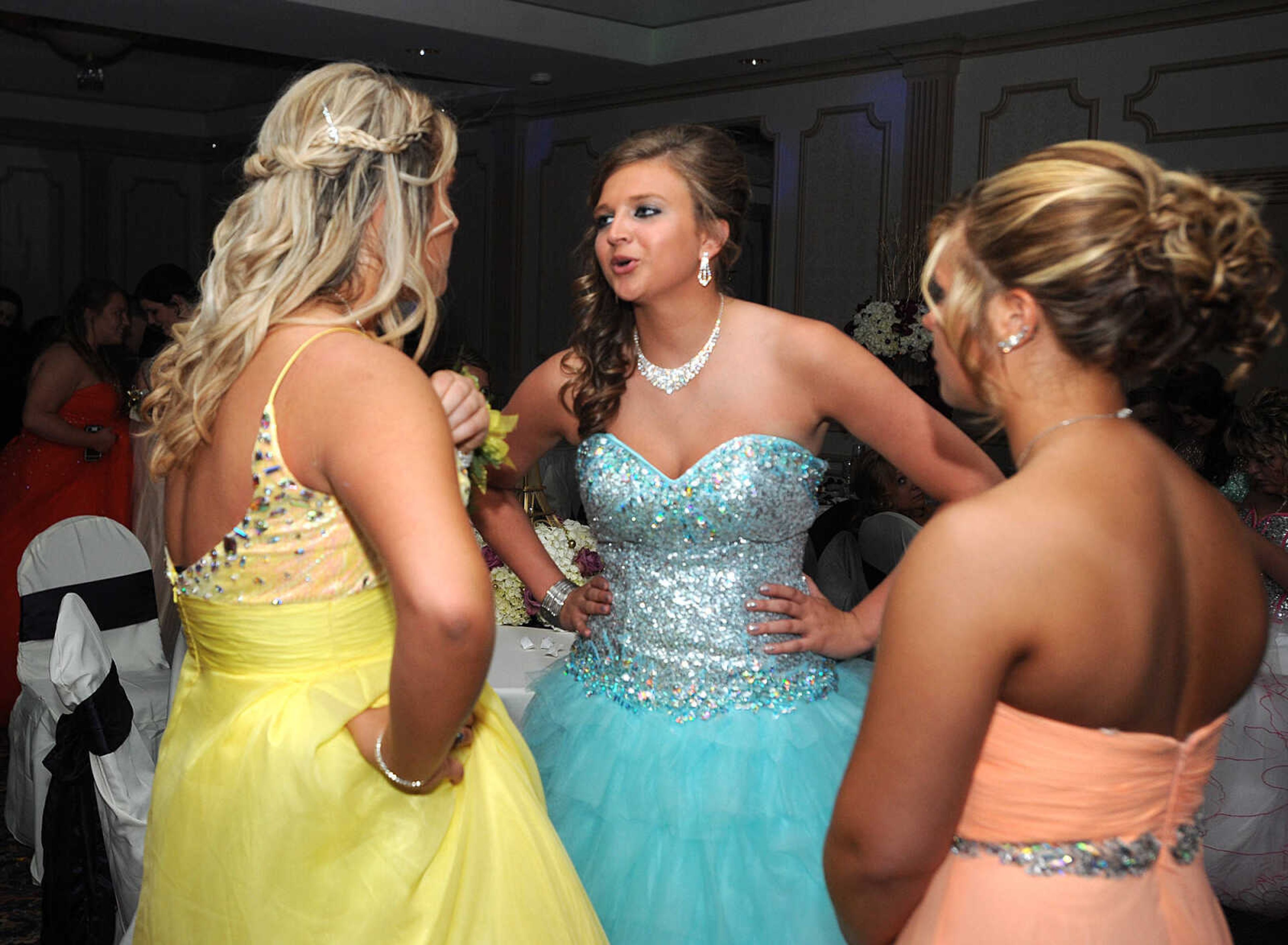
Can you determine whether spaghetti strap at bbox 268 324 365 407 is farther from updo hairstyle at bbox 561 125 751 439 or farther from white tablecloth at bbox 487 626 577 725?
white tablecloth at bbox 487 626 577 725

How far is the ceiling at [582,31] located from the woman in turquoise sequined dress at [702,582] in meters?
4.57

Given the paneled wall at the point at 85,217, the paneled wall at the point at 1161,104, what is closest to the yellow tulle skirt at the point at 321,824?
the paneled wall at the point at 1161,104

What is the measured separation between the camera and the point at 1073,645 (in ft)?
3.36

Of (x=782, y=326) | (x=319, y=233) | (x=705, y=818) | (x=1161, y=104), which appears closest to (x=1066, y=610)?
(x=319, y=233)

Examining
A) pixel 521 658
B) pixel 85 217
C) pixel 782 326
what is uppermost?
pixel 85 217

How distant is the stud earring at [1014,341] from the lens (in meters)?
1.11

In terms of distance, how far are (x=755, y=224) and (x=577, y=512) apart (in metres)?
4.45

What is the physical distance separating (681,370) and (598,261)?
10.2 inches

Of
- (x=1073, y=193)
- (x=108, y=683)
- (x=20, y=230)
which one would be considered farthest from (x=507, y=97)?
(x=1073, y=193)

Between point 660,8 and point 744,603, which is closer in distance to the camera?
point 744,603

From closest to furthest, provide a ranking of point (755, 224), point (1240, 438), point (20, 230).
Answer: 1. point (1240, 438)
2. point (755, 224)
3. point (20, 230)

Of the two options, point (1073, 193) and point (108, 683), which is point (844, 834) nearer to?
point (1073, 193)

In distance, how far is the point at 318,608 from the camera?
1.41 meters

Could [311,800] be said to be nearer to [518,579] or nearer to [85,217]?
[518,579]
